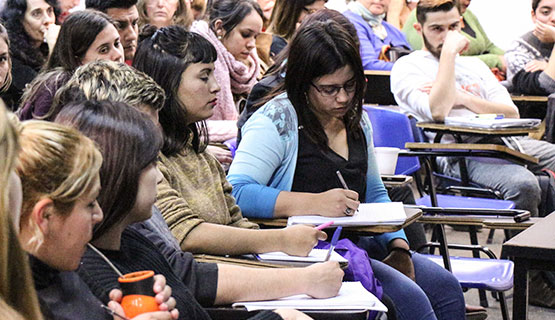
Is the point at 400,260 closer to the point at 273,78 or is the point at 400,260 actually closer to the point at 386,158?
the point at 386,158

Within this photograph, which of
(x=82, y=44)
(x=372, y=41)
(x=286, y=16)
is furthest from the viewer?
(x=372, y=41)

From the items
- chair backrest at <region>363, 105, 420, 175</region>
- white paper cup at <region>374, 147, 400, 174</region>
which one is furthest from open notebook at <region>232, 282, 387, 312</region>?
chair backrest at <region>363, 105, 420, 175</region>

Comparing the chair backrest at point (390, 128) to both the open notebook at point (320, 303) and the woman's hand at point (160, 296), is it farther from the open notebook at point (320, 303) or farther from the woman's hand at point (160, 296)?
the woman's hand at point (160, 296)

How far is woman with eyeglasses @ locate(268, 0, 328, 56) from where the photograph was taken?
4551mm

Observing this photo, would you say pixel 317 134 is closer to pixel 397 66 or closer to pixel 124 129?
pixel 124 129

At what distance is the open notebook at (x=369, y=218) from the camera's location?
2209 mm

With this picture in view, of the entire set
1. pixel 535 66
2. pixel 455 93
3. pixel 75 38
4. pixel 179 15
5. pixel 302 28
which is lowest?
pixel 535 66

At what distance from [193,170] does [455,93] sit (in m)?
2.16

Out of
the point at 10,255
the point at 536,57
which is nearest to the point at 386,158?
the point at 10,255

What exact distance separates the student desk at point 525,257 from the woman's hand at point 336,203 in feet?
1.65

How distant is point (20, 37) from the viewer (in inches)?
140

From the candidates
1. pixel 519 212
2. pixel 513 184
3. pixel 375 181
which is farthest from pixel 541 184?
pixel 375 181

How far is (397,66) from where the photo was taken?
412 cm

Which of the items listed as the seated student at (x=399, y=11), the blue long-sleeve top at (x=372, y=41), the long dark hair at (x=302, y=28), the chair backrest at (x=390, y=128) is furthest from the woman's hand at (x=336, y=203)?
the seated student at (x=399, y=11)
